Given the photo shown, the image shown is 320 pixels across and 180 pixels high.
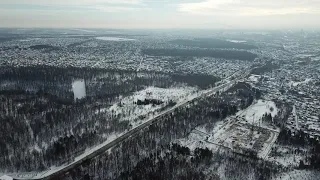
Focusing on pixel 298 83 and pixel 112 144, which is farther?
pixel 298 83

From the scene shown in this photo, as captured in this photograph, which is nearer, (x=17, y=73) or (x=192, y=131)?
(x=192, y=131)

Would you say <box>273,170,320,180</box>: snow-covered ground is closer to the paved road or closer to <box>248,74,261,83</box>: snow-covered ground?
the paved road

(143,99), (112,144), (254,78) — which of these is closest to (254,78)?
(254,78)

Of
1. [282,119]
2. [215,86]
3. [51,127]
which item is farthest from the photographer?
[215,86]

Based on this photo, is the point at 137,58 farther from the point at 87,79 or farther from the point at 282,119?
the point at 282,119

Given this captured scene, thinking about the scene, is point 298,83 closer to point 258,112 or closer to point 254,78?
point 254,78

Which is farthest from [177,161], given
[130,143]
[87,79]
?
[87,79]

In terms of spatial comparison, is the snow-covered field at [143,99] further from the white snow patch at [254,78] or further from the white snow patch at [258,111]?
the white snow patch at [254,78]

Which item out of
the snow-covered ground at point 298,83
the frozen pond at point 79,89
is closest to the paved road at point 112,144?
the frozen pond at point 79,89
